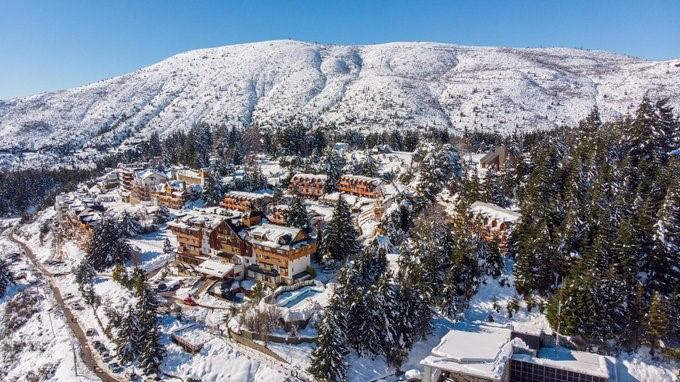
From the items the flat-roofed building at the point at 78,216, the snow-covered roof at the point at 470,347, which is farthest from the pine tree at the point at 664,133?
the flat-roofed building at the point at 78,216

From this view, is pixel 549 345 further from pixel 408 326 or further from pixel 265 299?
pixel 265 299

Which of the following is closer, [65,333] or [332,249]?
[65,333]

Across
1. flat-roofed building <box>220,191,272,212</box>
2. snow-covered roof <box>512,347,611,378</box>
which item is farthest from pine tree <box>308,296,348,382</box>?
flat-roofed building <box>220,191,272,212</box>

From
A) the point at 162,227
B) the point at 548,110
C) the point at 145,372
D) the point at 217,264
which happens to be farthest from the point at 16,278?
the point at 548,110

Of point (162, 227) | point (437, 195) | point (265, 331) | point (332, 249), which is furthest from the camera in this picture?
point (162, 227)

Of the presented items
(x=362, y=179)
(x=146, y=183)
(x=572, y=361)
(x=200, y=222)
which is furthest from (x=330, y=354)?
(x=146, y=183)

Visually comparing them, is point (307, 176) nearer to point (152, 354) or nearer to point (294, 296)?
point (294, 296)

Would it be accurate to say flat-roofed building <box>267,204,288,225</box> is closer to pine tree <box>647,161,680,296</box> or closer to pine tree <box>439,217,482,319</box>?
pine tree <box>439,217,482,319</box>
